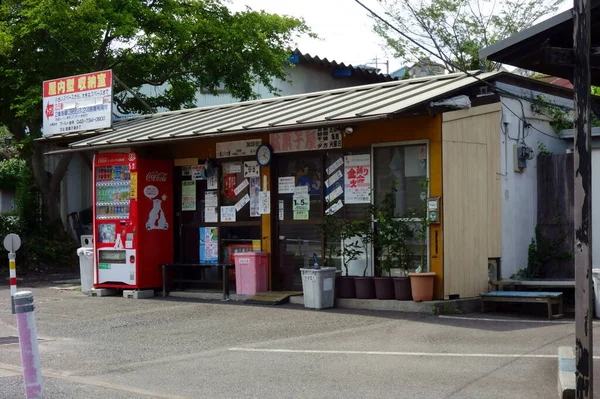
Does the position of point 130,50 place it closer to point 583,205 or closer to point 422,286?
point 422,286

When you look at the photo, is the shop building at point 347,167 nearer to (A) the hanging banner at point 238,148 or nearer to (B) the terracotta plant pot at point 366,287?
(A) the hanging banner at point 238,148

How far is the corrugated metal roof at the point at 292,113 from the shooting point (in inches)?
522

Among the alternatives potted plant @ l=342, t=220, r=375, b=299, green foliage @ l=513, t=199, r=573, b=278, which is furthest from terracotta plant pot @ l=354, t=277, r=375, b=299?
green foliage @ l=513, t=199, r=573, b=278

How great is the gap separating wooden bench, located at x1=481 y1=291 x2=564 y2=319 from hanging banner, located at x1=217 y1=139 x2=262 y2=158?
17.6 ft

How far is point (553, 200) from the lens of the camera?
15.8 m

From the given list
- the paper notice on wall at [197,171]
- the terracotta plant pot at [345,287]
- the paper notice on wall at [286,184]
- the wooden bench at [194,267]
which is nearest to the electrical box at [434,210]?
the terracotta plant pot at [345,287]

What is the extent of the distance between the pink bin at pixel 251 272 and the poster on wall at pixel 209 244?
1166 millimetres

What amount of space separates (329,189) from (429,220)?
7.72 feet

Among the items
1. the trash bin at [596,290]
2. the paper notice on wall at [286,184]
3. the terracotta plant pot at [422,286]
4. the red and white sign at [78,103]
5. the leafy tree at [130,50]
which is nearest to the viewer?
the trash bin at [596,290]

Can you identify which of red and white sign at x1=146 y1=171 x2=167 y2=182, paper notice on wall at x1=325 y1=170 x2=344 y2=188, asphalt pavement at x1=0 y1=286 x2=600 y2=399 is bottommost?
asphalt pavement at x1=0 y1=286 x2=600 y2=399

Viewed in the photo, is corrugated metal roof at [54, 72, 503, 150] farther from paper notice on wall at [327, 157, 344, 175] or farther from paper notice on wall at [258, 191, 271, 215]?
paper notice on wall at [258, 191, 271, 215]

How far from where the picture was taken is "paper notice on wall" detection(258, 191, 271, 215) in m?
15.8

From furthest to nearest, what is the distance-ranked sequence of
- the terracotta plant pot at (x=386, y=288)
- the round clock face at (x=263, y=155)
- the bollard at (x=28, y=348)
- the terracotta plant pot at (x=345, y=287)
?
1. the round clock face at (x=263, y=155)
2. the terracotta plant pot at (x=345, y=287)
3. the terracotta plant pot at (x=386, y=288)
4. the bollard at (x=28, y=348)

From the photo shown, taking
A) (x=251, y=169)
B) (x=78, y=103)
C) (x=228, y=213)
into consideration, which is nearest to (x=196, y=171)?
(x=228, y=213)
